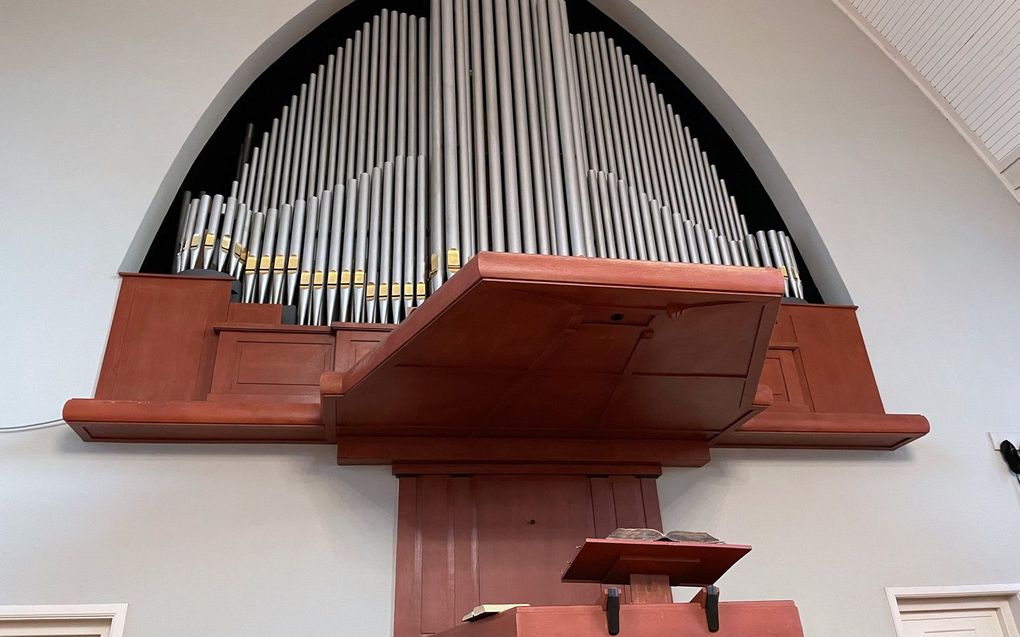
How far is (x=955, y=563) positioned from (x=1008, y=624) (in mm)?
434

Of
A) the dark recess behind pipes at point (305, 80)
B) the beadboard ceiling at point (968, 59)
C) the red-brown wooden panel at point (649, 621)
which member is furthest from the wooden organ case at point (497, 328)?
the beadboard ceiling at point (968, 59)

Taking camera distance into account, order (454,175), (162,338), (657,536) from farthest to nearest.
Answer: (454,175) < (162,338) < (657,536)

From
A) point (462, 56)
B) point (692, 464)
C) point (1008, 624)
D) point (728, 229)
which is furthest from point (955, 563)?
point (462, 56)

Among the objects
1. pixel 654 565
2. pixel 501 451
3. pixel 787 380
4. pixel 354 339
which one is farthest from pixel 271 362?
pixel 787 380

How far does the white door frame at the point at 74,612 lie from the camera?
3406 mm

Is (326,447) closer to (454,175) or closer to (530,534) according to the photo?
(530,534)

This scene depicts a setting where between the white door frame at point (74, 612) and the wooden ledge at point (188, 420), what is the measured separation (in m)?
0.73

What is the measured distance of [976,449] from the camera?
15.4 ft

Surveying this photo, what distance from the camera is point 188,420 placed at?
3695mm

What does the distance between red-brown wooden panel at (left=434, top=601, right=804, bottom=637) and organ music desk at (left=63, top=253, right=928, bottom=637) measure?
0.69 feet

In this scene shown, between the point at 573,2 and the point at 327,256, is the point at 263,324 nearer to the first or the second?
the point at 327,256

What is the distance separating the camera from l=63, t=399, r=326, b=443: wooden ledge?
3.62 m

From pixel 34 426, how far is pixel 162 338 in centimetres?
66

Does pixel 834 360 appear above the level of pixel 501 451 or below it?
above
